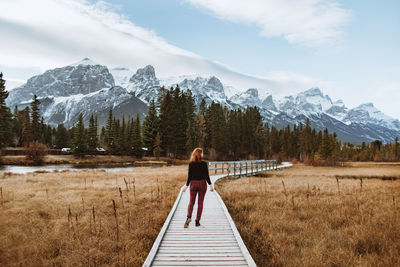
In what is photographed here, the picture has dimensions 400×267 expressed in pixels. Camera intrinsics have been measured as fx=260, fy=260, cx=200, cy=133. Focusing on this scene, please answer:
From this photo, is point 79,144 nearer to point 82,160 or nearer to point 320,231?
point 82,160

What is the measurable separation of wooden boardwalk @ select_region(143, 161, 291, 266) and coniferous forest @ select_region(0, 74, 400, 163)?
46.2 meters

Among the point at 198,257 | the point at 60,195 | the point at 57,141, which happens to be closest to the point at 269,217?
the point at 198,257

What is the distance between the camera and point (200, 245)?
20.7ft

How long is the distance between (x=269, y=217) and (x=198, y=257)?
15.1ft

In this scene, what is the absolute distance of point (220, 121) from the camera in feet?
229

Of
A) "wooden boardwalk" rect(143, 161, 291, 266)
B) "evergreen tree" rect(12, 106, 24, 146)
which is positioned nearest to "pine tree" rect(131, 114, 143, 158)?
"evergreen tree" rect(12, 106, 24, 146)

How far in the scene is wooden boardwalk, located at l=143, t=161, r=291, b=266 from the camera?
5.40 metres

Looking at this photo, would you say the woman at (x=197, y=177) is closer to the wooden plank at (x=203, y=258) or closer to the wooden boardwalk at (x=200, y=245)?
the wooden boardwalk at (x=200, y=245)

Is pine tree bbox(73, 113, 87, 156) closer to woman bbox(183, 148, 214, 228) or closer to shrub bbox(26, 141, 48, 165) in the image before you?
shrub bbox(26, 141, 48, 165)

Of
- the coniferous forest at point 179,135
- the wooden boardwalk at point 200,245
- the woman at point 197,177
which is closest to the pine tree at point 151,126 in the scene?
the coniferous forest at point 179,135

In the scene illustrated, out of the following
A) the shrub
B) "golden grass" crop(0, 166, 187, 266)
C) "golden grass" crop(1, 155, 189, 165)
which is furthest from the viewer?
the shrub

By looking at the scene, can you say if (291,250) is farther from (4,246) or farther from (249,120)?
(249,120)

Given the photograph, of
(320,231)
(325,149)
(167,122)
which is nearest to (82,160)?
(167,122)

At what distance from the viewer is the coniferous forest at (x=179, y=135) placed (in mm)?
55719
